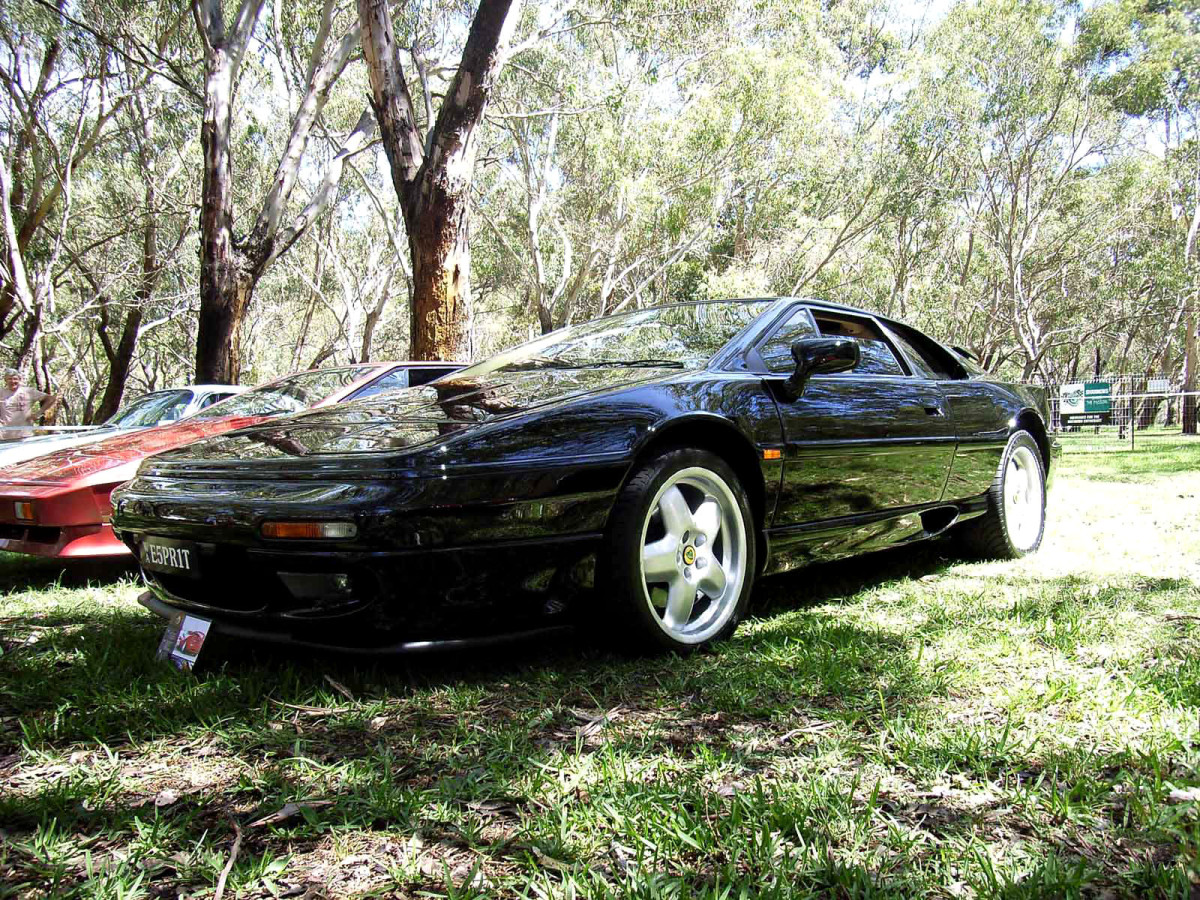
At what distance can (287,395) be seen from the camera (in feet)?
18.3

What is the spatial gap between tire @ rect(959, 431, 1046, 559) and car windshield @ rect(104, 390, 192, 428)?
5562mm

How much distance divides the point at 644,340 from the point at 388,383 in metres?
2.50

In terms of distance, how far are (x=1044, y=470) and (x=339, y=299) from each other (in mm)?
31243

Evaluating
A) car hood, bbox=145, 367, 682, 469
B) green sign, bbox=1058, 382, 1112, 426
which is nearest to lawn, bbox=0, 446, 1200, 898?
car hood, bbox=145, 367, 682, 469

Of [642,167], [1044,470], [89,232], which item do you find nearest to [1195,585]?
[1044,470]

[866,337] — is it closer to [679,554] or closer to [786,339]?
[786,339]

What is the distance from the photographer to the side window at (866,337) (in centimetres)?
382

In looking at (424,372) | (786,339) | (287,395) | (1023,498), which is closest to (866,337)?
(786,339)

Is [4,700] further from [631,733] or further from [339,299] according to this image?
[339,299]

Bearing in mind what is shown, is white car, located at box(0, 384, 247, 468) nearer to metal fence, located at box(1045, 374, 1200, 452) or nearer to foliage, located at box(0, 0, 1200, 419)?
foliage, located at box(0, 0, 1200, 419)

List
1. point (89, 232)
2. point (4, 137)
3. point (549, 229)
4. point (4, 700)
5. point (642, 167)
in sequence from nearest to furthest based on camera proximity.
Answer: point (4, 700), point (4, 137), point (642, 167), point (89, 232), point (549, 229)

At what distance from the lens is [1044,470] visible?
4.83 metres

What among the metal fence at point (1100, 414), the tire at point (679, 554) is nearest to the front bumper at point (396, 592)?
the tire at point (679, 554)

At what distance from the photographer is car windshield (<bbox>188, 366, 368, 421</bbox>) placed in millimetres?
5414
